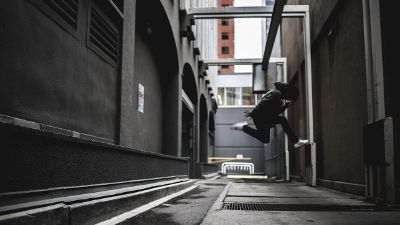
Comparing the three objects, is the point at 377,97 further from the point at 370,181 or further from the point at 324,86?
the point at 324,86

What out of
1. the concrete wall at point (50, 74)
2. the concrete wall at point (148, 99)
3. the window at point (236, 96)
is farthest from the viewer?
the window at point (236, 96)

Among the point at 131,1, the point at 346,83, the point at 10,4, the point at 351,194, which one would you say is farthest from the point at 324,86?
the point at 10,4

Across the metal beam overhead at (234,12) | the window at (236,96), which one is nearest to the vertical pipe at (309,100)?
the metal beam overhead at (234,12)

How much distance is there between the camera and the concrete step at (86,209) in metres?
2.08

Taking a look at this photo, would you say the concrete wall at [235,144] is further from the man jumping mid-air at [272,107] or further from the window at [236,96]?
the man jumping mid-air at [272,107]

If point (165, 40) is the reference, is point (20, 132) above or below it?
below

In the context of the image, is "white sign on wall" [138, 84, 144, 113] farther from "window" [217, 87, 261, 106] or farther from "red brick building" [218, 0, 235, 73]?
"red brick building" [218, 0, 235, 73]

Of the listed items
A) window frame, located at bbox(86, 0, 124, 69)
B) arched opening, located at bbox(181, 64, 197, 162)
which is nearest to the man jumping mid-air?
window frame, located at bbox(86, 0, 124, 69)

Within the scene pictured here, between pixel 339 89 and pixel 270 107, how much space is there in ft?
5.60

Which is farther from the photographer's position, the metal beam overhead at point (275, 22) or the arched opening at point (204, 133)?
the arched opening at point (204, 133)

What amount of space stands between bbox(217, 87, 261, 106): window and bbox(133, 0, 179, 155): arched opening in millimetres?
21466

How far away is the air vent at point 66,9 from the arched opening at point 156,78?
3188mm

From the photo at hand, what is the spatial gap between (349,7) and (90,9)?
4.42 metres

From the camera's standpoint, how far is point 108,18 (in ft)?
16.1
